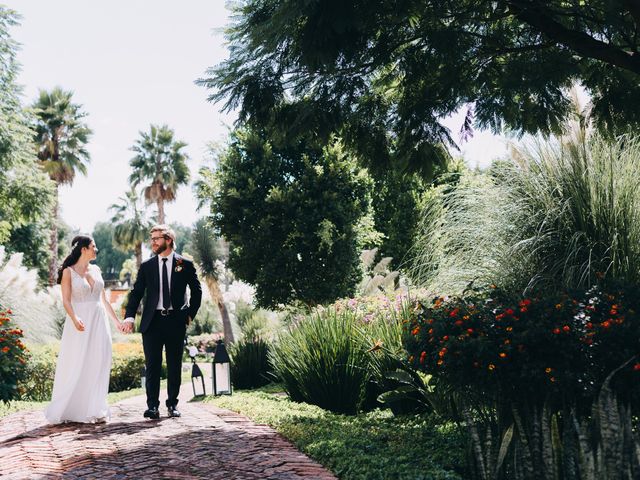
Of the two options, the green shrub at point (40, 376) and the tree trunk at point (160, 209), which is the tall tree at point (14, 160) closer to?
the green shrub at point (40, 376)

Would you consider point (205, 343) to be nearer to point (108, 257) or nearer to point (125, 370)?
point (125, 370)

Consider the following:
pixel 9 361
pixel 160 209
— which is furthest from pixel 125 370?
pixel 160 209

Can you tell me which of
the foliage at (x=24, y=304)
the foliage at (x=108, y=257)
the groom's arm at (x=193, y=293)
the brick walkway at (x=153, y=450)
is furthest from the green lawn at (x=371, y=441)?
the foliage at (x=108, y=257)

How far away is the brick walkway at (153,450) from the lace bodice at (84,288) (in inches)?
50.3

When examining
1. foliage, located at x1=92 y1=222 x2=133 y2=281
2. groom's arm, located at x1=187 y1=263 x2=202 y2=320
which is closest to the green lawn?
groom's arm, located at x1=187 y1=263 x2=202 y2=320

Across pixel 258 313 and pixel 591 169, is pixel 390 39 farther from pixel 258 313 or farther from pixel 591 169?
pixel 258 313

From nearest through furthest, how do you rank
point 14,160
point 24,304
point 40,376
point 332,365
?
point 332,365
point 24,304
point 40,376
point 14,160

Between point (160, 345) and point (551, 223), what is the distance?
4.17 m

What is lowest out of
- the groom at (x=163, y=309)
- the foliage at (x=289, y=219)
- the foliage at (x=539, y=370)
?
the foliage at (x=539, y=370)

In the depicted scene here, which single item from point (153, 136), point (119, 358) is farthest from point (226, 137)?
point (153, 136)

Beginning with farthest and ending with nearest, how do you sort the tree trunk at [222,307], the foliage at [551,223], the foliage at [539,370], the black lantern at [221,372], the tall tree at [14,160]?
the tree trunk at [222,307]
the tall tree at [14,160]
the black lantern at [221,372]
the foliage at [551,223]
the foliage at [539,370]

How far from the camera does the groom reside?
22.7ft

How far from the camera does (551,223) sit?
675 cm

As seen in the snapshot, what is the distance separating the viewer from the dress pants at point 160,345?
6.92 meters
